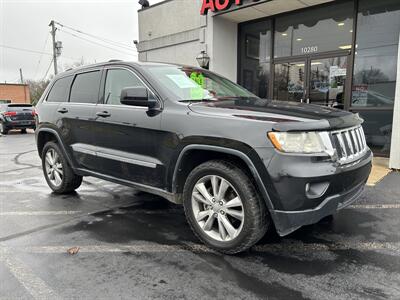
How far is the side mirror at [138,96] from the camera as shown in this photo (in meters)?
3.48

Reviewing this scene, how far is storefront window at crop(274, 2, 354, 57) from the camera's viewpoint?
8.40 metres

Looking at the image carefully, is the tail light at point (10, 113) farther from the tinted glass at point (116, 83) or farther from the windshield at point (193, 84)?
the windshield at point (193, 84)

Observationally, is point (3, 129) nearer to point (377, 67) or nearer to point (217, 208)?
point (377, 67)

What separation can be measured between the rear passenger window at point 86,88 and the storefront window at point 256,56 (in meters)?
6.50

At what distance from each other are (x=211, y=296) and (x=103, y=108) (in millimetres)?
2613

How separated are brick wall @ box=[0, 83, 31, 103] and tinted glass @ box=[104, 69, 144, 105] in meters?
43.8

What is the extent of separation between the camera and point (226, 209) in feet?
10.1

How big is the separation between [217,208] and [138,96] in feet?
4.58

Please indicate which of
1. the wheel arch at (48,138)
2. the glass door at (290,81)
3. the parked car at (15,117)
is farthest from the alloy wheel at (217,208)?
the parked car at (15,117)

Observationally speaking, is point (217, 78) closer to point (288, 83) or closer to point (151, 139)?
point (151, 139)

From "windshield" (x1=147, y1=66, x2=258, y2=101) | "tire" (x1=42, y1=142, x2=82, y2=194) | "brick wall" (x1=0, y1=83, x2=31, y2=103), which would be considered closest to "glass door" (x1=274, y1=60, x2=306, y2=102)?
"windshield" (x1=147, y1=66, x2=258, y2=101)

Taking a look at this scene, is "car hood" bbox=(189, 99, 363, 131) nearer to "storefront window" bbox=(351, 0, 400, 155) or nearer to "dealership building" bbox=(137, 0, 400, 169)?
"dealership building" bbox=(137, 0, 400, 169)

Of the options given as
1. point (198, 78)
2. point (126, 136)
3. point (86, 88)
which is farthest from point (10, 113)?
point (198, 78)

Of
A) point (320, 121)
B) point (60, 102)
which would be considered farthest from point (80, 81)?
point (320, 121)
